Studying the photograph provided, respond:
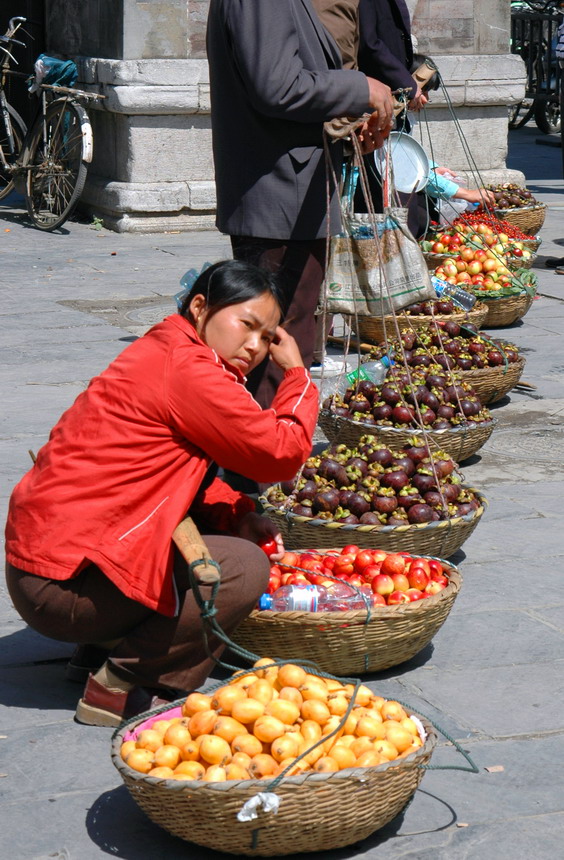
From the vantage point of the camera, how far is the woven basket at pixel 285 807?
2.57 m

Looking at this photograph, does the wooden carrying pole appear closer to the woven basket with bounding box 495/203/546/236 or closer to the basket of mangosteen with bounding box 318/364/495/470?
the basket of mangosteen with bounding box 318/364/495/470

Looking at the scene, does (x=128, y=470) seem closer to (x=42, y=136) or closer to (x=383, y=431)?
(x=383, y=431)

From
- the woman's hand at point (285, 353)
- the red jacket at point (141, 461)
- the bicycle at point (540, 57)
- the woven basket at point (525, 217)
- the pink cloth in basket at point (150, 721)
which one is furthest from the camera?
the bicycle at point (540, 57)

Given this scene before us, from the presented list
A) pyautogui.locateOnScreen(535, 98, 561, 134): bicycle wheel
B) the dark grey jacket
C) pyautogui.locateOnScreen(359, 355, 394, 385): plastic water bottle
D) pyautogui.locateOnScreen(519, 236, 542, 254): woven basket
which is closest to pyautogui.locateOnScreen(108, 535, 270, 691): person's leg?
the dark grey jacket

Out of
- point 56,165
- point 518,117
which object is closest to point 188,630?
point 56,165

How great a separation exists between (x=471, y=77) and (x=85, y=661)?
9308 mm

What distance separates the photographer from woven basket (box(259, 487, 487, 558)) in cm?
414

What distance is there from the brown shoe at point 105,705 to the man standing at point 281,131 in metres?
1.63

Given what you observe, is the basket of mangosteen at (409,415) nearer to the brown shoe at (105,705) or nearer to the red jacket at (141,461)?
the red jacket at (141,461)

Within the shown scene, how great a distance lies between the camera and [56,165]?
36.6 ft

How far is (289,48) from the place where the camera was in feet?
14.2

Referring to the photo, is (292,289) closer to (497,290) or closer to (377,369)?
(377,369)

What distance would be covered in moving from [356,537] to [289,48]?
163 centimetres

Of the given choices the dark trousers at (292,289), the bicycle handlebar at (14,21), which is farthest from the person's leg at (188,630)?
the bicycle handlebar at (14,21)
